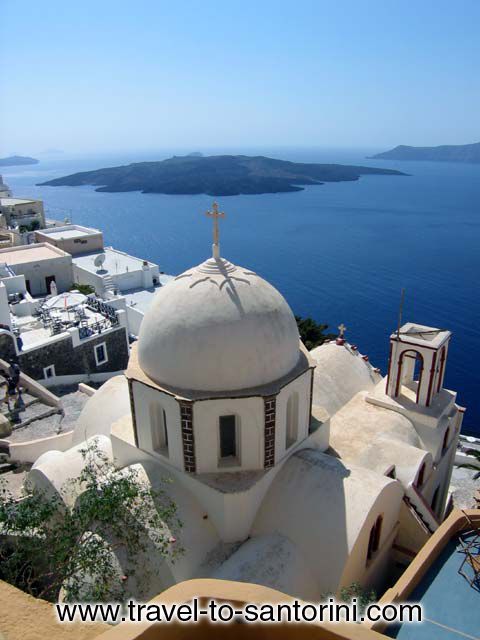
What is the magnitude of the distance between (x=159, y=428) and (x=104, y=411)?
4.38m

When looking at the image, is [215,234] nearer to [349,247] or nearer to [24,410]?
[24,410]

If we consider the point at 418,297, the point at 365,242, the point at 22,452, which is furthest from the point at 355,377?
the point at 365,242

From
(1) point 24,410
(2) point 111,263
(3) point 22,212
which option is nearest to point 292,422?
(1) point 24,410

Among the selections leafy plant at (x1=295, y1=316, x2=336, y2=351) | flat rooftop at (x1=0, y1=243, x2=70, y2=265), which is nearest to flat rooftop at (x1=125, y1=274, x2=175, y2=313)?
flat rooftop at (x1=0, y1=243, x2=70, y2=265)

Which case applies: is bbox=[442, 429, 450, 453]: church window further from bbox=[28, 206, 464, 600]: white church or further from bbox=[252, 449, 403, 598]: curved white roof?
bbox=[252, 449, 403, 598]: curved white roof

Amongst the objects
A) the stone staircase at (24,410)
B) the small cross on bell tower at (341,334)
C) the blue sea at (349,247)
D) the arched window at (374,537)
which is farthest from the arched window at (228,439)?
the blue sea at (349,247)

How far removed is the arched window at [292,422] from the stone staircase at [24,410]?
12.6 meters

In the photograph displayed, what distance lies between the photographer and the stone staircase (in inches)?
789

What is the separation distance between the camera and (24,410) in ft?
68.0

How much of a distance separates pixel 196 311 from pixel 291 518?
5.52m

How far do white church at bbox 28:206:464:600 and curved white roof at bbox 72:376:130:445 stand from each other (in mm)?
2117

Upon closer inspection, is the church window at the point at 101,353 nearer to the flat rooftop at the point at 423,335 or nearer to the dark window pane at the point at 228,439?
the dark window pane at the point at 228,439

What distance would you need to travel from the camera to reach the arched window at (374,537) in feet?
39.4

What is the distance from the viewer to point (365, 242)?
86562mm
